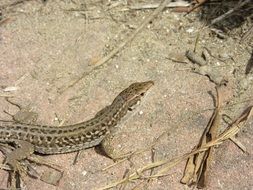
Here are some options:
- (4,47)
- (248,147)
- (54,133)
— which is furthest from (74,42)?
(248,147)

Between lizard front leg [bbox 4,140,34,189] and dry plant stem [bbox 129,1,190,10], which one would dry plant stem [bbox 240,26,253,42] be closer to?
dry plant stem [bbox 129,1,190,10]

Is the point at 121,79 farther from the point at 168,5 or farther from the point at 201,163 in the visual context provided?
the point at 201,163

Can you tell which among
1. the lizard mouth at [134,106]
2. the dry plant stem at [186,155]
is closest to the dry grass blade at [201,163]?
the dry plant stem at [186,155]

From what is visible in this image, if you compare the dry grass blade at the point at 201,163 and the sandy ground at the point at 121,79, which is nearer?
the dry grass blade at the point at 201,163

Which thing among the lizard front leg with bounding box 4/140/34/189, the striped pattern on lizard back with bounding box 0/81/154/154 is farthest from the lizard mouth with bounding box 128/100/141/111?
the lizard front leg with bounding box 4/140/34/189

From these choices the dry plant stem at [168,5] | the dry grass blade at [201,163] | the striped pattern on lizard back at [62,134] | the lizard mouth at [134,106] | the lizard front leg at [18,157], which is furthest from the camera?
the dry plant stem at [168,5]

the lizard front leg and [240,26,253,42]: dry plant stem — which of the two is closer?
the lizard front leg

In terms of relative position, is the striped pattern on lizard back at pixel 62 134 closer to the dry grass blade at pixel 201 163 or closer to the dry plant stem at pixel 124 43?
the dry plant stem at pixel 124 43

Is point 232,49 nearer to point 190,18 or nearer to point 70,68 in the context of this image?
point 190,18

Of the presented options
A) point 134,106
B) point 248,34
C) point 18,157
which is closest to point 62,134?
point 18,157
